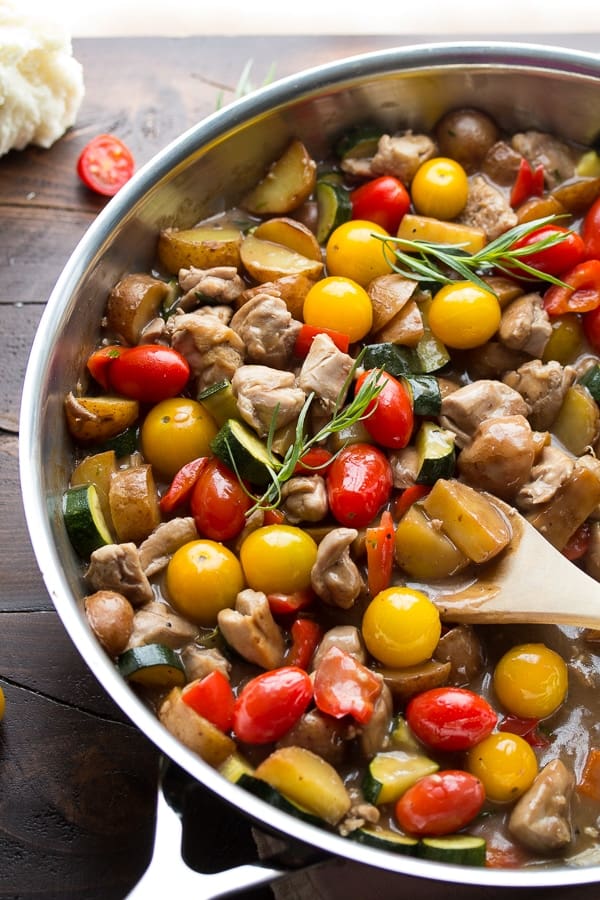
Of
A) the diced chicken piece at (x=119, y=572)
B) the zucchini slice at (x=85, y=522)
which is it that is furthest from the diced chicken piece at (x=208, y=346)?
the diced chicken piece at (x=119, y=572)

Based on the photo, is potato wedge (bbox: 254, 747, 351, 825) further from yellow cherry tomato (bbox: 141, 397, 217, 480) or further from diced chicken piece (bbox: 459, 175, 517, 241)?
diced chicken piece (bbox: 459, 175, 517, 241)

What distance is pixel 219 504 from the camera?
317cm

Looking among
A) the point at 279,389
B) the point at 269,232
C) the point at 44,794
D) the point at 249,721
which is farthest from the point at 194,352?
the point at 44,794

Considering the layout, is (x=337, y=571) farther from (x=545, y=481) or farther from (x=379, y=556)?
(x=545, y=481)

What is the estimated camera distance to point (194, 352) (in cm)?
340

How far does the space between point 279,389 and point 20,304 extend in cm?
121

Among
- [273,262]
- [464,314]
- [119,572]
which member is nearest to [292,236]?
[273,262]

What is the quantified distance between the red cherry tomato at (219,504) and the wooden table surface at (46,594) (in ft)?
2.08

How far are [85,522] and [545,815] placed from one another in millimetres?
1626

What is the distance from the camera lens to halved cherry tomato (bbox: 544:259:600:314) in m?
3.58

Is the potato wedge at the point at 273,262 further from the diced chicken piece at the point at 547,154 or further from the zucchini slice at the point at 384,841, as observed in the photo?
the zucchini slice at the point at 384,841

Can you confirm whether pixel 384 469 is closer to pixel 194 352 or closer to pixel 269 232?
pixel 194 352

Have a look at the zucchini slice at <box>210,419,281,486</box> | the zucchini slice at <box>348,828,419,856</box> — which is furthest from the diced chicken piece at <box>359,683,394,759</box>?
the zucchini slice at <box>210,419,281,486</box>

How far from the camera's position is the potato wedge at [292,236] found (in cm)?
364
